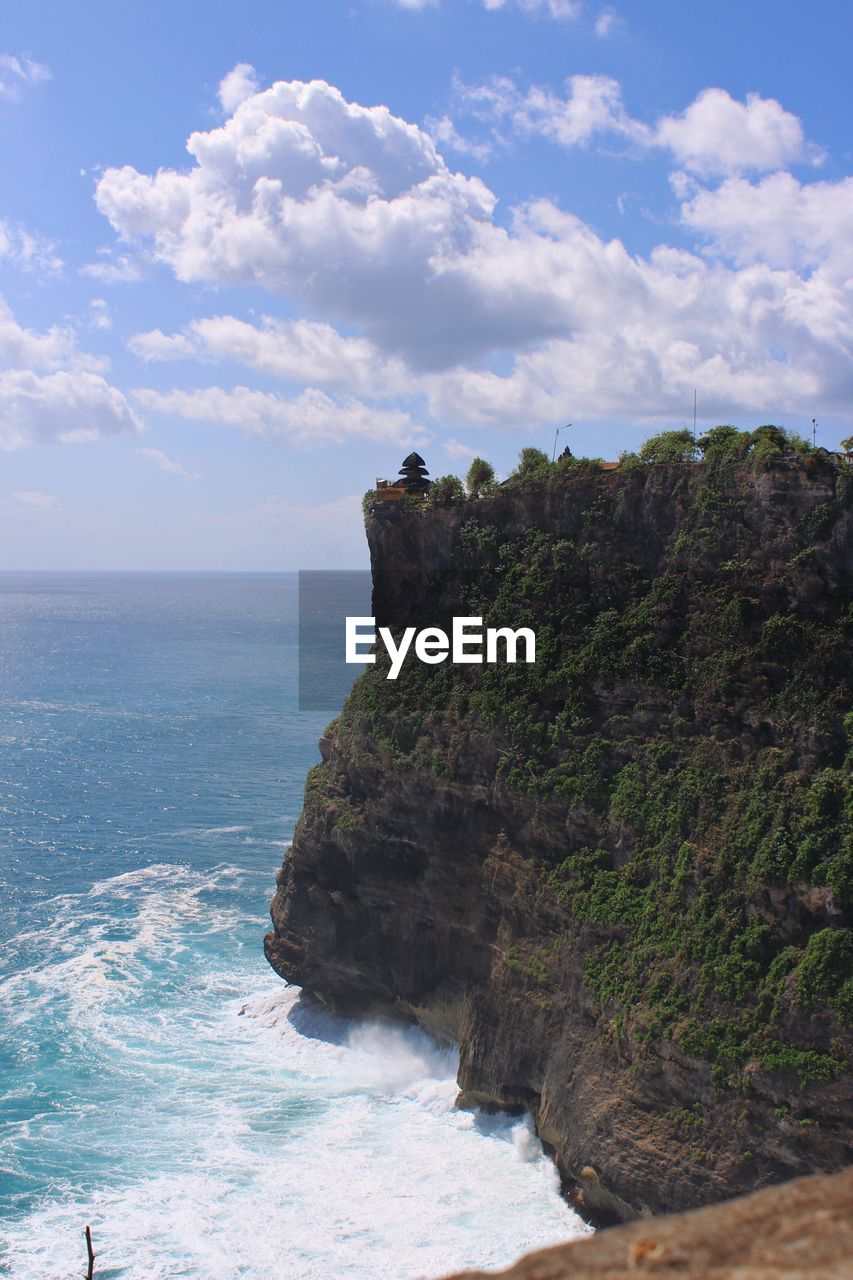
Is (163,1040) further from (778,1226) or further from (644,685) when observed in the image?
(778,1226)

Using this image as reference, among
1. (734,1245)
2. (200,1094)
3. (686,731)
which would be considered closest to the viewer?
(734,1245)

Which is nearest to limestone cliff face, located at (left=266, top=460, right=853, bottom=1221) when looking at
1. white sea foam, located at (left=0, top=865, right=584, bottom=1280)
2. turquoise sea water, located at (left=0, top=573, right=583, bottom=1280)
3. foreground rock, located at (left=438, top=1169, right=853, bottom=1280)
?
white sea foam, located at (left=0, top=865, right=584, bottom=1280)

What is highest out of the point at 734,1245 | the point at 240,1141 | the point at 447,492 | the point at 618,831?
the point at 447,492

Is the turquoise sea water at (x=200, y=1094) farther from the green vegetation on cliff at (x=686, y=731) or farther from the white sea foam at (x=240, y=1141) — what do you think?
the green vegetation on cliff at (x=686, y=731)

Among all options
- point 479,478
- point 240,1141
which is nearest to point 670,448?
point 479,478

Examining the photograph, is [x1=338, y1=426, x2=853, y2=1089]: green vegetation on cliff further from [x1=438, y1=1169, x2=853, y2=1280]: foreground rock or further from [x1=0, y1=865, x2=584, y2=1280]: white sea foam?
[x1=438, y1=1169, x2=853, y2=1280]: foreground rock

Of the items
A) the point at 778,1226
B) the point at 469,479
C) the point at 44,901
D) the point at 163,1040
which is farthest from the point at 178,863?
the point at 778,1226

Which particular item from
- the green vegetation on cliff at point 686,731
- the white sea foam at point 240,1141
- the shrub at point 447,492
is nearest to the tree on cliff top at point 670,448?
the green vegetation on cliff at point 686,731

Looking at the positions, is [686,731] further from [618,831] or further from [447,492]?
[447,492]
